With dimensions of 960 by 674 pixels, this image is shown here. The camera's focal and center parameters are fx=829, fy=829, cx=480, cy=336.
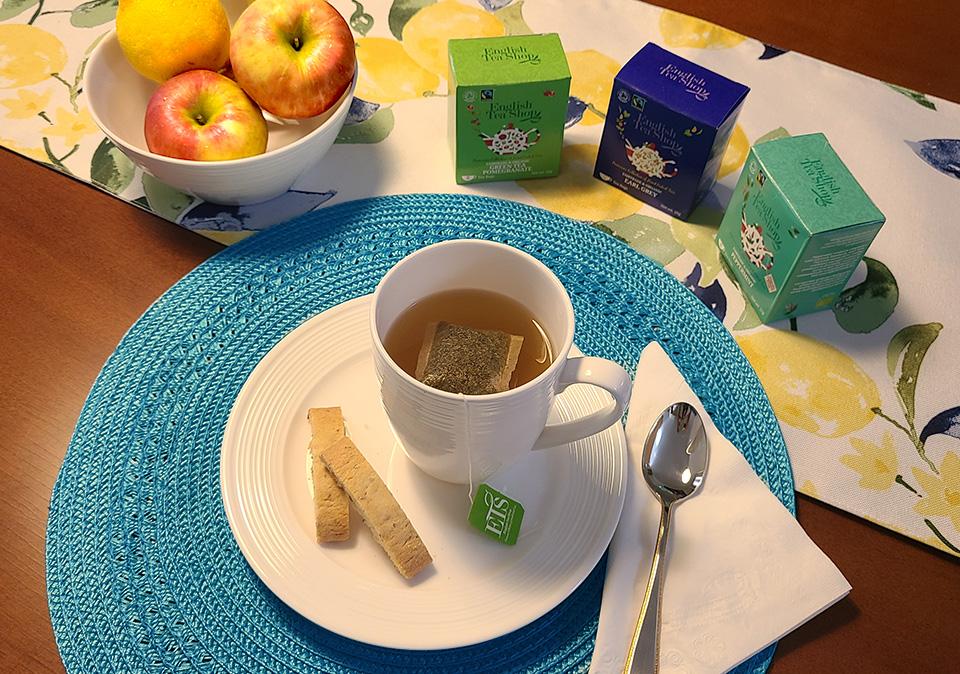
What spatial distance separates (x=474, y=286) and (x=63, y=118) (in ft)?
2.10

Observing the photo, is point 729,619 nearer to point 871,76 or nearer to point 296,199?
point 296,199

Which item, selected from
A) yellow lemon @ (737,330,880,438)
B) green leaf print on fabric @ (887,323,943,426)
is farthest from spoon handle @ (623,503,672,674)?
green leaf print on fabric @ (887,323,943,426)

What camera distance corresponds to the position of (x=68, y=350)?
85 centimetres

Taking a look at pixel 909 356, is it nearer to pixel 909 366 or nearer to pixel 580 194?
pixel 909 366

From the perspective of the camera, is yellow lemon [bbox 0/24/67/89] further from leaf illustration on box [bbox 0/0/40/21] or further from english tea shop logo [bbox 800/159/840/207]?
english tea shop logo [bbox 800/159/840/207]

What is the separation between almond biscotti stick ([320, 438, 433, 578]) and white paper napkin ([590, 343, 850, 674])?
16 centimetres

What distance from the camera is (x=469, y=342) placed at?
688 mm

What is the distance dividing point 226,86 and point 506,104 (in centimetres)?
31

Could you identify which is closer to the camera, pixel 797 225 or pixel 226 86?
pixel 797 225

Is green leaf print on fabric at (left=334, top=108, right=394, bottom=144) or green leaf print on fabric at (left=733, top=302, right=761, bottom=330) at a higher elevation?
green leaf print on fabric at (left=334, top=108, right=394, bottom=144)

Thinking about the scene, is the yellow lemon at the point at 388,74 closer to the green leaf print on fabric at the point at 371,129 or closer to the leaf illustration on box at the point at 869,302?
the green leaf print on fabric at the point at 371,129

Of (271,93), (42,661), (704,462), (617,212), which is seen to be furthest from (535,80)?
(42,661)

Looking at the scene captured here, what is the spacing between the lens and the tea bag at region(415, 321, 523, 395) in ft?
2.17

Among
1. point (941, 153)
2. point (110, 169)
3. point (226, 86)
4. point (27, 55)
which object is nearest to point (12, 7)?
point (27, 55)
